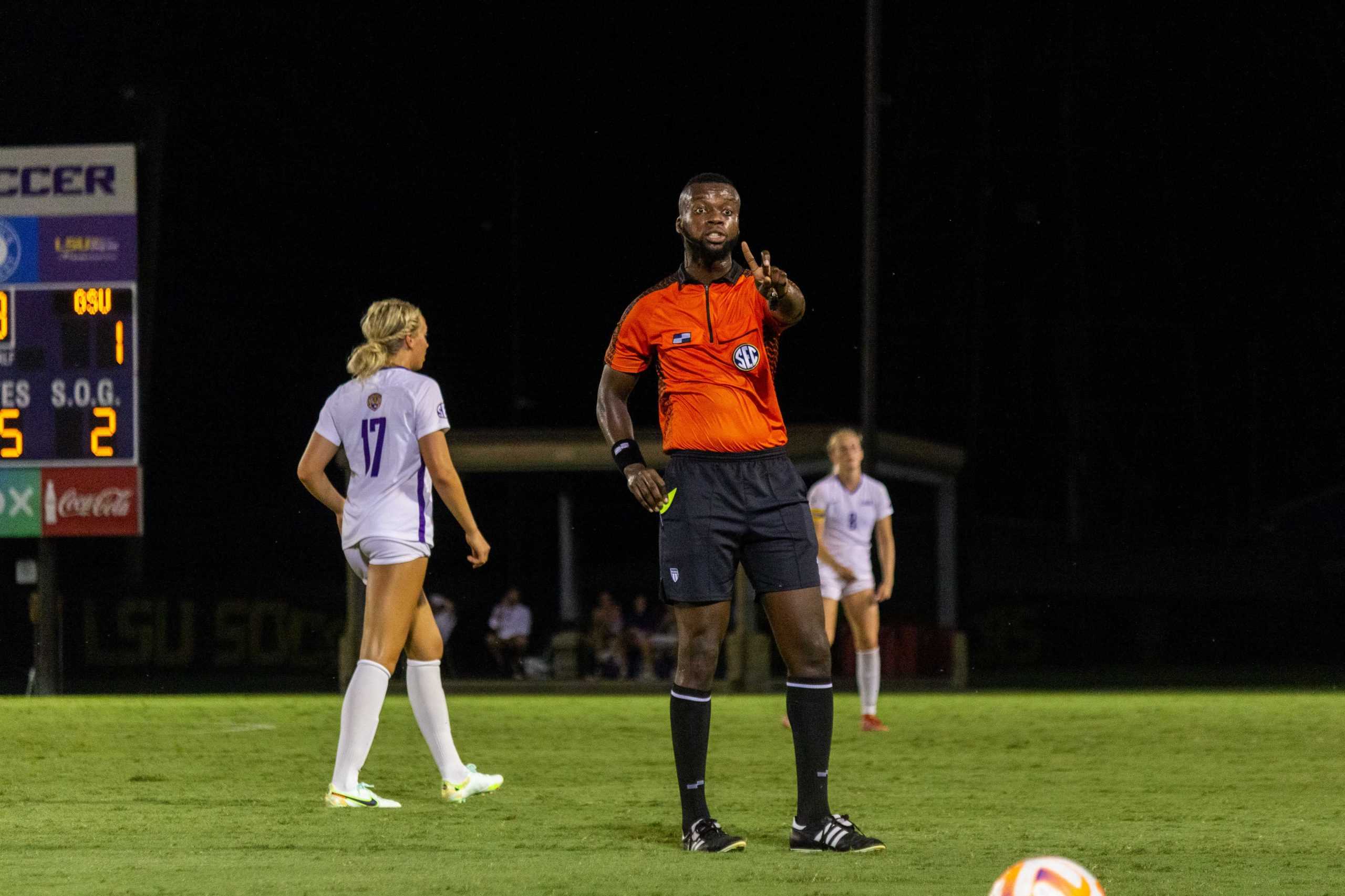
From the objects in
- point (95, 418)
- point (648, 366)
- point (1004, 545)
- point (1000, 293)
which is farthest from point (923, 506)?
point (648, 366)

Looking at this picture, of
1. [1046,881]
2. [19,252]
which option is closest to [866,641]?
[1046,881]

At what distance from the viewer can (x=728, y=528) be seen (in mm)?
5770

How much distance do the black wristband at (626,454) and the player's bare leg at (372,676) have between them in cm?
128

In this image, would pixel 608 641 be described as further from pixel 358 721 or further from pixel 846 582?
pixel 358 721

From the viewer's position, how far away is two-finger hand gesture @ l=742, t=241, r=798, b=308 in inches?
217

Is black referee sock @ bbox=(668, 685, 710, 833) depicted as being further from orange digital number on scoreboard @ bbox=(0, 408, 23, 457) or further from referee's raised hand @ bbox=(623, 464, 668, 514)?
orange digital number on scoreboard @ bbox=(0, 408, 23, 457)

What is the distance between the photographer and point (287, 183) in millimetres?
40406

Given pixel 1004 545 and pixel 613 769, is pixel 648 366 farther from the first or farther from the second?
pixel 1004 545

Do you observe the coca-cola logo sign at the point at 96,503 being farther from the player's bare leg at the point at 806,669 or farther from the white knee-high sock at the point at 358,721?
the player's bare leg at the point at 806,669

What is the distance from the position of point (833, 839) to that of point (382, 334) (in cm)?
282

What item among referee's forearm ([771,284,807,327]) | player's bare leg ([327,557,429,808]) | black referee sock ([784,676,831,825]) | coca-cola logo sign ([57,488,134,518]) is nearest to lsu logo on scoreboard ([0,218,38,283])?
coca-cola logo sign ([57,488,134,518])

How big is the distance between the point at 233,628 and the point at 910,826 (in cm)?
1918

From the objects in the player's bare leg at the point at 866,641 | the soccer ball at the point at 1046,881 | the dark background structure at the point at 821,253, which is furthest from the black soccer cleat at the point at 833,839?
the dark background structure at the point at 821,253

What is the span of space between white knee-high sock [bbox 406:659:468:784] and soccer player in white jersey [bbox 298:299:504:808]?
50mm
